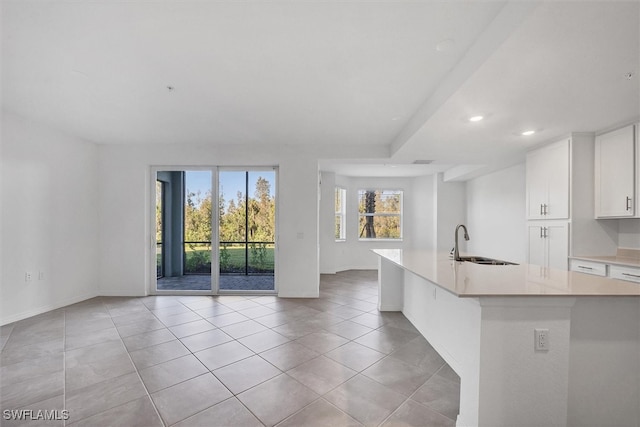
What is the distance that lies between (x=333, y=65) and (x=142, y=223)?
425 cm

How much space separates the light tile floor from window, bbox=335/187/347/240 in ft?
12.8

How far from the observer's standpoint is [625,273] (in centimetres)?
289

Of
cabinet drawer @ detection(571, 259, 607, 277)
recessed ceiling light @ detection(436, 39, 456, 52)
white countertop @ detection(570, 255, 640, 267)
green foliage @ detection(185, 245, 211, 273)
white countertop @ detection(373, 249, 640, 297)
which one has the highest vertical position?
recessed ceiling light @ detection(436, 39, 456, 52)

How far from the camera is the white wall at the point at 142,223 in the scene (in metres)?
4.95

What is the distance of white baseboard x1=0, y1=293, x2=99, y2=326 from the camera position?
357cm

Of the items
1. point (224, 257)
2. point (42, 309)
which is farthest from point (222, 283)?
point (42, 309)

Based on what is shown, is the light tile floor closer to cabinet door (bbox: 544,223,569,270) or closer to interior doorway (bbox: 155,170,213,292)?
interior doorway (bbox: 155,170,213,292)

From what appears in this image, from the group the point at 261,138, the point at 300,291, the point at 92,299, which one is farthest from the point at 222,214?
the point at 92,299

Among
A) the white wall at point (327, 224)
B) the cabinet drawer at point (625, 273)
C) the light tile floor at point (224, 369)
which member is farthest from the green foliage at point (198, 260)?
the cabinet drawer at point (625, 273)

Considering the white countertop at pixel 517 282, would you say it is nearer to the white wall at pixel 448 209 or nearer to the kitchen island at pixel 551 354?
the kitchen island at pixel 551 354

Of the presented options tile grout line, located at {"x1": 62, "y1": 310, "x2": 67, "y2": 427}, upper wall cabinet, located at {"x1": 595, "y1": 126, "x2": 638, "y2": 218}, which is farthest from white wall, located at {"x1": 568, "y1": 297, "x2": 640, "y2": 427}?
tile grout line, located at {"x1": 62, "y1": 310, "x2": 67, "y2": 427}

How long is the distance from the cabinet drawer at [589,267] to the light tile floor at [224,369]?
2.00m

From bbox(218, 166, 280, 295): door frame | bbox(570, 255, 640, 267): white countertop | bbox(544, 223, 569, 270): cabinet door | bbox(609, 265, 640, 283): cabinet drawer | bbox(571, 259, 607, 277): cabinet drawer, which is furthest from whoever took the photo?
bbox(218, 166, 280, 295): door frame

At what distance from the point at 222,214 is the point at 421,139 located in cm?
345
